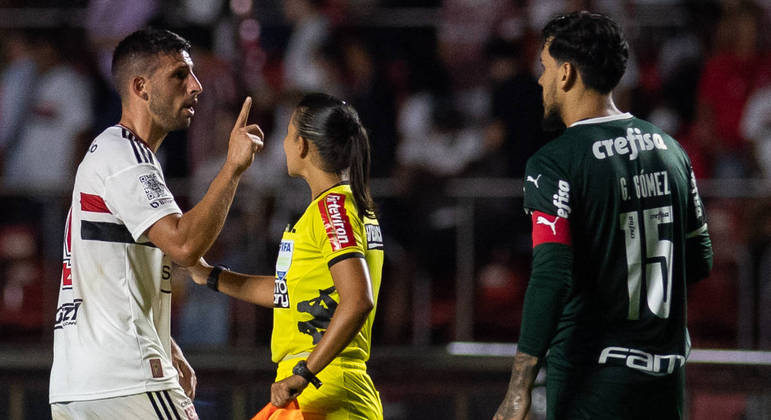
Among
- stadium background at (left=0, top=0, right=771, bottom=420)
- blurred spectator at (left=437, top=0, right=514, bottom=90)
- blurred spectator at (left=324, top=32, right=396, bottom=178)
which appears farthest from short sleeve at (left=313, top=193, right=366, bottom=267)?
blurred spectator at (left=437, top=0, right=514, bottom=90)

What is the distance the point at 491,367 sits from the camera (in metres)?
8.57

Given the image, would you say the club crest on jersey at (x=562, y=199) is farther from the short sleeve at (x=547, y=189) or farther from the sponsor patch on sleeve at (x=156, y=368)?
the sponsor patch on sleeve at (x=156, y=368)

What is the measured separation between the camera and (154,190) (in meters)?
3.47

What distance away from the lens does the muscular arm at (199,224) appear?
336cm

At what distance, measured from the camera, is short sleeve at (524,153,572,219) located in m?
3.11

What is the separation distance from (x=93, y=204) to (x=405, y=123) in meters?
5.47

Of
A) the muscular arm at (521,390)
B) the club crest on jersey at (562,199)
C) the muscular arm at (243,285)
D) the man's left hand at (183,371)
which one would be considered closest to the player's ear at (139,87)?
the muscular arm at (243,285)

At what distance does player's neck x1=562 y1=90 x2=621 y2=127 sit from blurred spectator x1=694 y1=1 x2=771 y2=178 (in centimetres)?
550

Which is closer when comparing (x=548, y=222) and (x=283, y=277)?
(x=548, y=222)

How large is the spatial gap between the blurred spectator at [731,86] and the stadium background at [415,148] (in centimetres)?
1

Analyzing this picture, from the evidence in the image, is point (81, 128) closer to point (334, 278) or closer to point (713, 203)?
point (713, 203)

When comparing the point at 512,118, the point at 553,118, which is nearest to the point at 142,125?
the point at 553,118

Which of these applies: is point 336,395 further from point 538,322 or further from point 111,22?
point 111,22

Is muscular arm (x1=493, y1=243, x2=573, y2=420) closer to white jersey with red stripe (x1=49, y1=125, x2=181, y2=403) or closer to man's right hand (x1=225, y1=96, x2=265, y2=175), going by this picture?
man's right hand (x1=225, y1=96, x2=265, y2=175)
